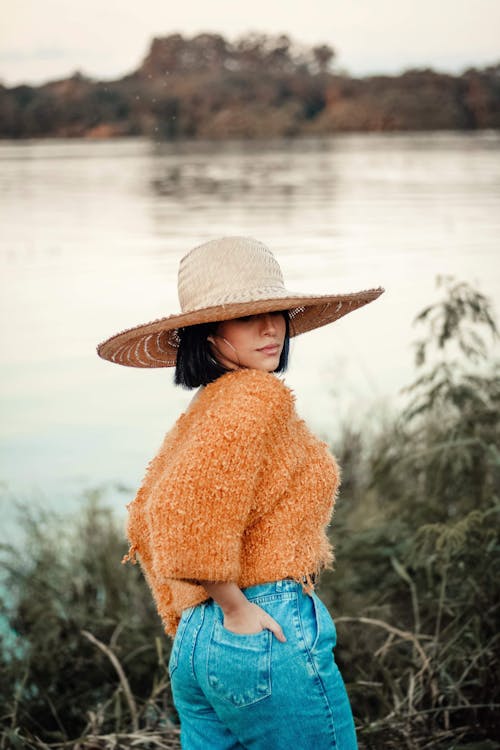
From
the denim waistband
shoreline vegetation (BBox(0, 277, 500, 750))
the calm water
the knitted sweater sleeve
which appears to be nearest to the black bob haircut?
the knitted sweater sleeve

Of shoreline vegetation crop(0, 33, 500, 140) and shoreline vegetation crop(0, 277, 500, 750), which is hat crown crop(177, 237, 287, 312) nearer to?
shoreline vegetation crop(0, 277, 500, 750)

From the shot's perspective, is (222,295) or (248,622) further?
(222,295)

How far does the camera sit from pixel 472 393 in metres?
3.73

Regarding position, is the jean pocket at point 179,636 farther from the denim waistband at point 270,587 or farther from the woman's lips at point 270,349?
the woman's lips at point 270,349

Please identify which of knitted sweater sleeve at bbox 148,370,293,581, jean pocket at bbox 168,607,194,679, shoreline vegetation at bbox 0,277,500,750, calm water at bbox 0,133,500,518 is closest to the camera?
knitted sweater sleeve at bbox 148,370,293,581

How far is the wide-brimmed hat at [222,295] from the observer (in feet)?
5.55

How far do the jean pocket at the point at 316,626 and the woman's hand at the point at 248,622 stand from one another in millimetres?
53

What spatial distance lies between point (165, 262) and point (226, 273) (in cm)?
591

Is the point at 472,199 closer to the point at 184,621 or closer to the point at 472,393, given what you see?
Result: the point at 472,393

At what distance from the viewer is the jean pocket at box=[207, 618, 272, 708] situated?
5.27ft

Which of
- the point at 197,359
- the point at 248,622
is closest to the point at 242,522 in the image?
the point at 248,622

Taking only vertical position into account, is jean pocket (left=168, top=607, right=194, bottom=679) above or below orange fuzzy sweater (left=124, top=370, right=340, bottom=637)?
below

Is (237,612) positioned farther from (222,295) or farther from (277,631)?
(222,295)

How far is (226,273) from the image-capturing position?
177 cm
